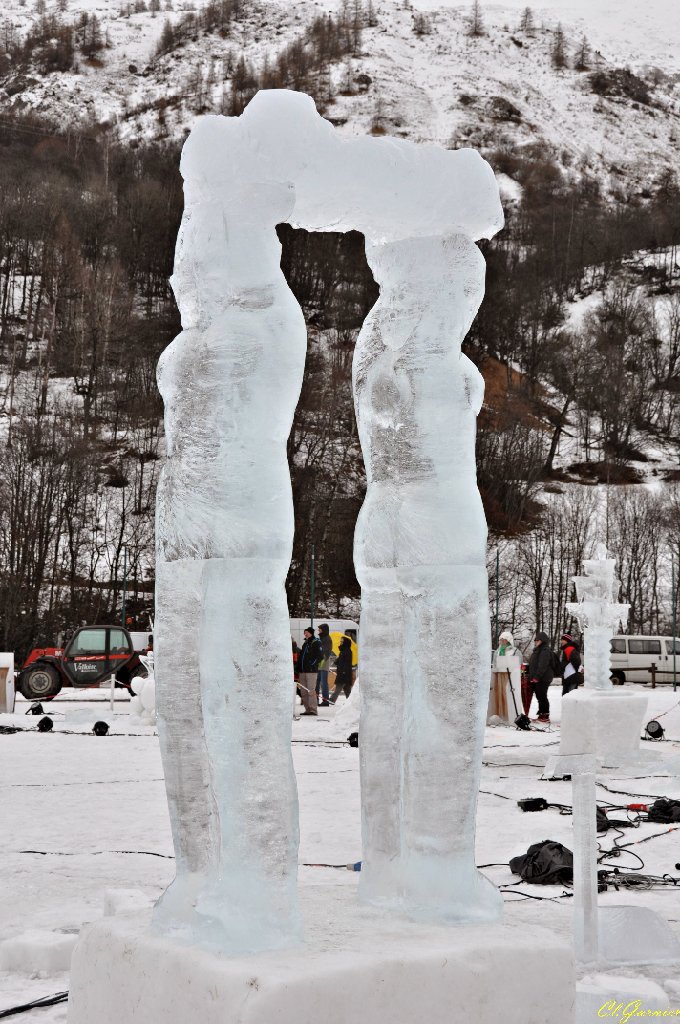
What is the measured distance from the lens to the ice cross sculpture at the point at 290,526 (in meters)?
3.27

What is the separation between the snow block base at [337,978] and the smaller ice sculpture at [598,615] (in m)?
10.5

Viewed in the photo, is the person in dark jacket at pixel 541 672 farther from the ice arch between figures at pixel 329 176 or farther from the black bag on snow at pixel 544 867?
the ice arch between figures at pixel 329 176

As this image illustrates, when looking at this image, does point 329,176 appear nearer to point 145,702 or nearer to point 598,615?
point 598,615

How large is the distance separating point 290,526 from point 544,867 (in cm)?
413

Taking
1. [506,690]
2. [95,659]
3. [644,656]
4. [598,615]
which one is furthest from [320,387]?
[598,615]

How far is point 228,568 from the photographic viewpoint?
331 cm

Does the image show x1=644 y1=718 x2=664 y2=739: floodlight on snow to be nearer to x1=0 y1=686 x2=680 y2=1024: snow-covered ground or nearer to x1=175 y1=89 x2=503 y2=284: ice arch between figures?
x1=0 y1=686 x2=680 y2=1024: snow-covered ground

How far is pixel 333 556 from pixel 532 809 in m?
35.8

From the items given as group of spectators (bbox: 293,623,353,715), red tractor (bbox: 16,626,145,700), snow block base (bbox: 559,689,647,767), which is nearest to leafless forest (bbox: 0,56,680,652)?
red tractor (bbox: 16,626,145,700)

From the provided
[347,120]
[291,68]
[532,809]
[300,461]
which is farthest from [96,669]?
[291,68]

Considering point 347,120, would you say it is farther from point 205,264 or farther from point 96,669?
point 205,264

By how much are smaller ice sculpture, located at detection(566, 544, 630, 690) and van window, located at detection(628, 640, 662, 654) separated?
21.8 meters

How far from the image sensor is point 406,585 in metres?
3.77

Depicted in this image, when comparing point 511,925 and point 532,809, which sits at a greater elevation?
point 511,925
